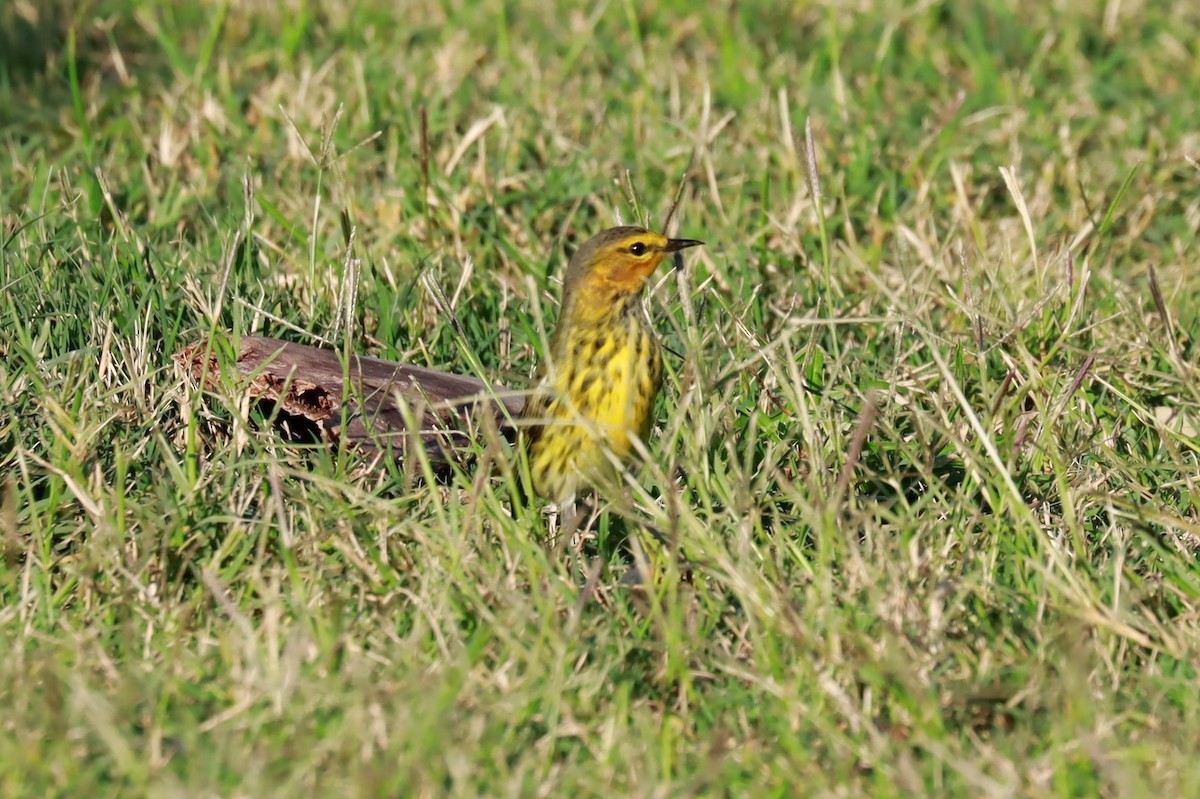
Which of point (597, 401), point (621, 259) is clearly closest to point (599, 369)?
point (597, 401)

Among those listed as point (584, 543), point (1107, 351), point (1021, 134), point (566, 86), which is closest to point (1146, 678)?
point (584, 543)

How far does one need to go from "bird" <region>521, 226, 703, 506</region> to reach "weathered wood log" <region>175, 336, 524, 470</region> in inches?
5.2

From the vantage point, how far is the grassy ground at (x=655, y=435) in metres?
3.31

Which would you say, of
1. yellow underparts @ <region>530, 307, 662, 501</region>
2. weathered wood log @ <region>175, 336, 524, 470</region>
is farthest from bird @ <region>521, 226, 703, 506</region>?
weathered wood log @ <region>175, 336, 524, 470</region>

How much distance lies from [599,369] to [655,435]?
0.35 m

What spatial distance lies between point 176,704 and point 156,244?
2527 millimetres

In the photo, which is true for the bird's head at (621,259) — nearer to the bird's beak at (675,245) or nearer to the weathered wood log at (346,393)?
the bird's beak at (675,245)

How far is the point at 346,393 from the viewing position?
431cm

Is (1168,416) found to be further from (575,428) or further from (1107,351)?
(575,428)

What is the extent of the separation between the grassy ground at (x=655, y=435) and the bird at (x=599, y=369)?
18 centimetres

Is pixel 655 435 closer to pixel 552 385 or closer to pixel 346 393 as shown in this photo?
pixel 552 385

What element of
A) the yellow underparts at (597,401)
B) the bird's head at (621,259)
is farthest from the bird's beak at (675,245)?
the yellow underparts at (597,401)

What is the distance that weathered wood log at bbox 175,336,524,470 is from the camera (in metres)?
4.41

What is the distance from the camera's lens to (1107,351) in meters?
5.04
